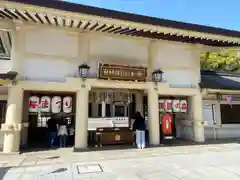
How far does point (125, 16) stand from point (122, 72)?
234cm

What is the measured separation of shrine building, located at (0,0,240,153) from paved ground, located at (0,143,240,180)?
1.32 meters

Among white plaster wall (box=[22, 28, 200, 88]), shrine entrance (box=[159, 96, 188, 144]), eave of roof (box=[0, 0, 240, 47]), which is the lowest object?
shrine entrance (box=[159, 96, 188, 144])

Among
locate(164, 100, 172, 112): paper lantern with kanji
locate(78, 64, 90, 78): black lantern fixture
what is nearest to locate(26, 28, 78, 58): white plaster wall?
locate(78, 64, 90, 78): black lantern fixture

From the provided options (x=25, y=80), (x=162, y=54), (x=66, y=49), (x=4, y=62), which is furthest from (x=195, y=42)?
(x=4, y=62)

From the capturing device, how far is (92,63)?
8977 millimetres

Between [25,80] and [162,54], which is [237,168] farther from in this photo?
[25,80]

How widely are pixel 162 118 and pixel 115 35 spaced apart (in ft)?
15.8

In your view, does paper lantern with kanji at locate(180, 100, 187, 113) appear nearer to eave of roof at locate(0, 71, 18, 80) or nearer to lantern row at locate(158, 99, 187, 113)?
lantern row at locate(158, 99, 187, 113)

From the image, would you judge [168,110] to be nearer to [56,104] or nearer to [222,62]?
[56,104]

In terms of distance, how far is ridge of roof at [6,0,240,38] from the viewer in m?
6.73

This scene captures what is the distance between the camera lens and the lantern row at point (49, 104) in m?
8.51

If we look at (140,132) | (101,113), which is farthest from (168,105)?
(101,113)

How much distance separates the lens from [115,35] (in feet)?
30.3

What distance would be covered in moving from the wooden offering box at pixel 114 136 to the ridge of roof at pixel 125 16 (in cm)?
484
